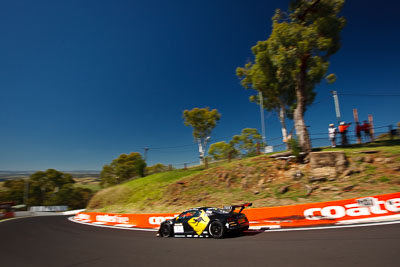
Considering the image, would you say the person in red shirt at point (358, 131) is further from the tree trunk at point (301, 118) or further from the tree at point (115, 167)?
the tree at point (115, 167)

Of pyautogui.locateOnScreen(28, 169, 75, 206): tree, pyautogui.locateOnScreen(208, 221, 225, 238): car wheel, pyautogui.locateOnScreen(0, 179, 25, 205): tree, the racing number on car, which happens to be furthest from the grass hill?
pyautogui.locateOnScreen(0, 179, 25, 205): tree

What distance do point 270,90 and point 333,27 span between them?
8436 mm

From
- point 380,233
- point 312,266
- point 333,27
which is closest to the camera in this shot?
point 312,266

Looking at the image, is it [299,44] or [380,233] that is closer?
[380,233]

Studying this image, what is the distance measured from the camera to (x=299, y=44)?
1614 centimetres

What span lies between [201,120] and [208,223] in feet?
97.4

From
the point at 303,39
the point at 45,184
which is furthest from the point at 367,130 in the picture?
the point at 45,184

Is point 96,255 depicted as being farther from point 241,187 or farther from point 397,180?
point 397,180

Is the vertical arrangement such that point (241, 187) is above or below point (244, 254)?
above

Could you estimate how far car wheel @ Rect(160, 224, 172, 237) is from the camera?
396 inches

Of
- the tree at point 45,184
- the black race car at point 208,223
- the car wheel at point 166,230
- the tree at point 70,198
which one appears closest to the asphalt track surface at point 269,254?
the black race car at point 208,223

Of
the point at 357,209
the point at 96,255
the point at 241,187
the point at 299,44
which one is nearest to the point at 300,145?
the point at 241,187

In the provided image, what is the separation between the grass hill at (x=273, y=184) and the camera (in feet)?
41.7

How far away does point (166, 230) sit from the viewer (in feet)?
33.4
